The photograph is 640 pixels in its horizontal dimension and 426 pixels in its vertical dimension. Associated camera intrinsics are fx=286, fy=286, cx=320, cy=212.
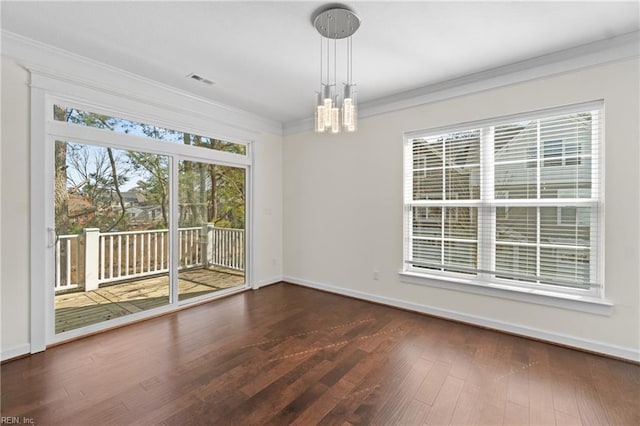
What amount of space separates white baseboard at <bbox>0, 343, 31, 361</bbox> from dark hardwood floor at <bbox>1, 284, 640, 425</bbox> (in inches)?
3.1

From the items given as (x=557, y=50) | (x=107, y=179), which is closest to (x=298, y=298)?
Result: (x=107, y=179)

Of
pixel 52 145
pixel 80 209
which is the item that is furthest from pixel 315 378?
pixel 52 145

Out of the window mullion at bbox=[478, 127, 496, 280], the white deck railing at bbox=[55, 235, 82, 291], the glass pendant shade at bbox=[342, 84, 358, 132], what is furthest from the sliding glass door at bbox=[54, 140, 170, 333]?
the window mullion at bbox=[478, 127, 496, 280]

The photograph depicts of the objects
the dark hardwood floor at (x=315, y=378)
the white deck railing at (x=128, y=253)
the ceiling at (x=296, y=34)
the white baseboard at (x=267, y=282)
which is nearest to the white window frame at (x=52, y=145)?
the white deck railing at (x=128, y=253)

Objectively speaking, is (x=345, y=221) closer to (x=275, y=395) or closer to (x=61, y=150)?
(x=275, y=395)

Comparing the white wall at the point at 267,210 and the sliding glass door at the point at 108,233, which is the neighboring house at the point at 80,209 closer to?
the sliding glass door at the point at 108,233

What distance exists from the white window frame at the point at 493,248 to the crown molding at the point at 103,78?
2670 millimetres

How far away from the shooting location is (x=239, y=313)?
3512 mm

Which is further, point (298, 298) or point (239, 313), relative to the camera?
point (298, 298)

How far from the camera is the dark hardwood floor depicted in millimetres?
1809

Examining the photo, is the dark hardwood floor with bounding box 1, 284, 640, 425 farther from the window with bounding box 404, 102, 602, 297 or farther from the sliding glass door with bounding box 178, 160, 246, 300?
the sliding glass door with bounding box 178, 160, 246, 300

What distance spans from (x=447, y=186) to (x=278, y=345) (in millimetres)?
2571

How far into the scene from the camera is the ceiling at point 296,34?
6.82 ft

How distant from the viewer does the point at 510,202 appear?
3.00 metres
